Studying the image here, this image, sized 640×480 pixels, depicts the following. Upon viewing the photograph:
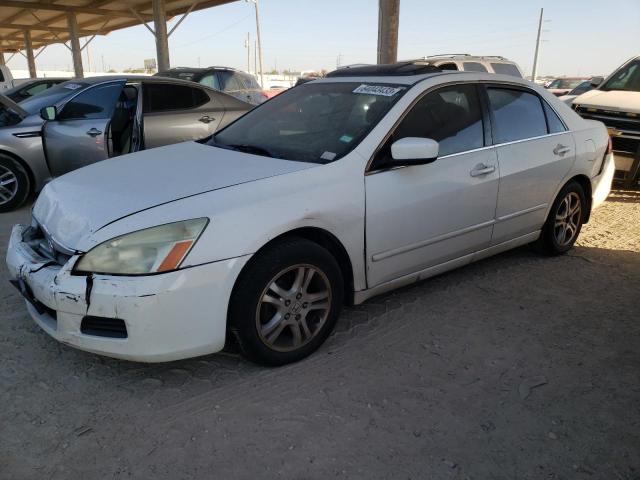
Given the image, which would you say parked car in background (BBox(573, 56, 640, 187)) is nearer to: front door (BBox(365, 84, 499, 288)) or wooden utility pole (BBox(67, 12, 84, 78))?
front door (BBox(365, 84, 499, 288))

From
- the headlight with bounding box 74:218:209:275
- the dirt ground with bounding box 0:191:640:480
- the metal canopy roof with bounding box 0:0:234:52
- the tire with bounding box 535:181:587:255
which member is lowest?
the dirt ground with bounding box 0:191:640:480

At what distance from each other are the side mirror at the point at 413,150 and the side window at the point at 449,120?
0.18m

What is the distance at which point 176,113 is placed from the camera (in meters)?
6.39

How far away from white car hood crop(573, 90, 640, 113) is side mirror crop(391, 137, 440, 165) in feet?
15.9

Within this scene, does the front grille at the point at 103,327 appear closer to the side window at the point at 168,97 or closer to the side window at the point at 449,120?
the side window at the point at 449,120

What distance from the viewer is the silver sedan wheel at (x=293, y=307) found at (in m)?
2.70

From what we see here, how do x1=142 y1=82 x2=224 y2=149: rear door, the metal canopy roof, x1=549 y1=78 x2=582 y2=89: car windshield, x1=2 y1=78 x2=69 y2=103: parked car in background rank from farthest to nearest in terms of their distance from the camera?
x1=549 y1=78 x2=582 y2=89: car windshield < the metal canopy roof < x1=2 y1=78 x2=69 y2=103: parked car in background < x1=142 y1=82 x2=224 y2=149: rear door

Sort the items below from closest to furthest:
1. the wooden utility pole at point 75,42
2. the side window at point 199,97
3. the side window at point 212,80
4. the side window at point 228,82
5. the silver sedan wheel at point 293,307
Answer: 1. the silver sedan wheel at point 293,307
2. the side window at point 199,97
3. the side window at point 212,80
4. the side window at point 228,82
5. the wooden utility pole at point 75,42

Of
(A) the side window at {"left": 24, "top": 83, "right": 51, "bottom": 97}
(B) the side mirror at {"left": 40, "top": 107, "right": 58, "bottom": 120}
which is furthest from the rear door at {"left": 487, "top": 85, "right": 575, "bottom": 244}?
(A) the side window at {"left": 24, "top": 83, "right": 51, "bottom": 97}

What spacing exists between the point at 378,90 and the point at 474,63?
23.0ft

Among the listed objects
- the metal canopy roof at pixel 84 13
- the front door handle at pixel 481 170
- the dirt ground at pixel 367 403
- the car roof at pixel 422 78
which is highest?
the metal canopy roof at pixel 84 13

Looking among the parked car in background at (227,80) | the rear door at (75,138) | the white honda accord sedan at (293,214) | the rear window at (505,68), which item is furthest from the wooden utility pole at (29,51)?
the white honda accord sedan at (293,214)

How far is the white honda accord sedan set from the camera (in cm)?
239

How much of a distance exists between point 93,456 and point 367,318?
71.4 inches
